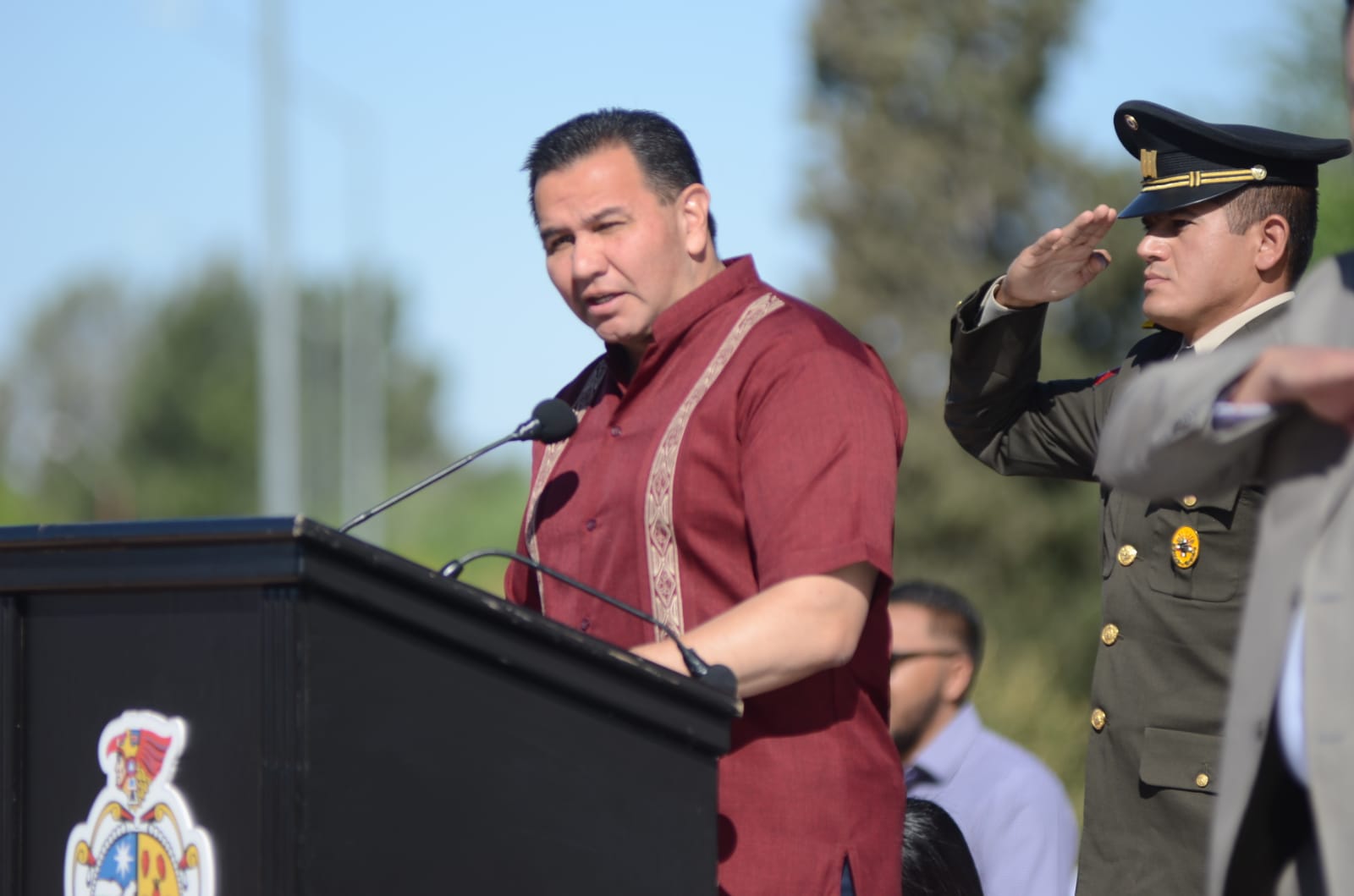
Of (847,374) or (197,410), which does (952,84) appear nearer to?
(847,374)

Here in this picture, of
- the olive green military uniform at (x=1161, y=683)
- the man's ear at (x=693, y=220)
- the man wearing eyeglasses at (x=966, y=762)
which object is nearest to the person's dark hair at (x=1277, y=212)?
the olive green military uniform at (x=1161, y=683)

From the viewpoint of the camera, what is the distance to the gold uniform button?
270 cm

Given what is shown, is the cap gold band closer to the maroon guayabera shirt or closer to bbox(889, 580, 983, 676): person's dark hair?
the maroon guayabera shirt

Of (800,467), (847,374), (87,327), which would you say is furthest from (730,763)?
(87,327)

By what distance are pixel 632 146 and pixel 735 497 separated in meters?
0.65

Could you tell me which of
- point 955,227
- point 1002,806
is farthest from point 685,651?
point 955,227

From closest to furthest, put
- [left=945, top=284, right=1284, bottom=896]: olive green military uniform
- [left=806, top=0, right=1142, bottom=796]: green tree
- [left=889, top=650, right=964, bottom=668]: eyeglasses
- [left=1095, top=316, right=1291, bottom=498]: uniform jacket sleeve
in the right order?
[left=1095, top=316, right=1291, bottom=498]: uniform jacket sleeve
[left=945, top=284, right=1284, bottom=896]: olive green military uniform
[left=889, top=650, right=964, bottom=668]: eyeglasses
[left=806, top=0, right=1142, bottom=796]: green tree

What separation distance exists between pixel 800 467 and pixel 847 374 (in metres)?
0.20

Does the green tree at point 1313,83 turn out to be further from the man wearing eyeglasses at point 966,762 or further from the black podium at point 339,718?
the black podium at point 339,718

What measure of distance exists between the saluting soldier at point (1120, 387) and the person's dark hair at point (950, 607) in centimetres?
214

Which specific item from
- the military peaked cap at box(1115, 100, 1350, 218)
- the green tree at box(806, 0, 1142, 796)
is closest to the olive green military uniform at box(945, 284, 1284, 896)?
the military peaked cap at box(1115, 100, 1350, 218)

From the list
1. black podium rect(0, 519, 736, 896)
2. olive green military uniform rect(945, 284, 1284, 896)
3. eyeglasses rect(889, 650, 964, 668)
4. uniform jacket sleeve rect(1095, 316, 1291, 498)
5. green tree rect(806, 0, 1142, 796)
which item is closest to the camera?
uniform jacket sleeve rect(1095, 316, 1291, 498)

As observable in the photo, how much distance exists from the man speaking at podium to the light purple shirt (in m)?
1.92

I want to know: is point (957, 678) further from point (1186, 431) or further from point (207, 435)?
point (207, 435)
